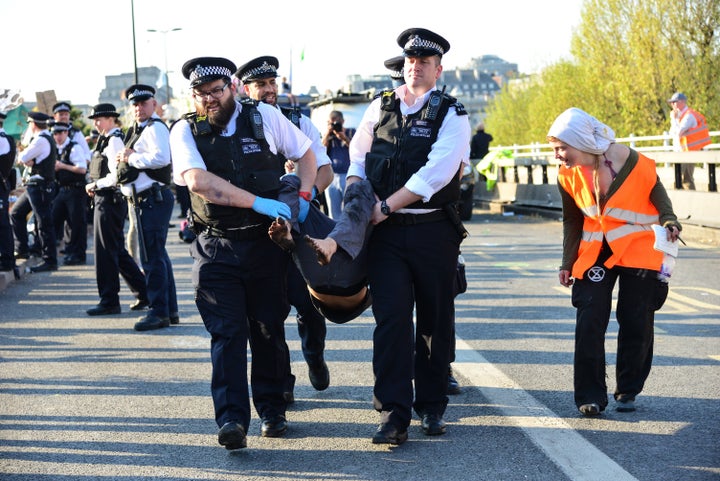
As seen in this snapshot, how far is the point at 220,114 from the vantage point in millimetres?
5445

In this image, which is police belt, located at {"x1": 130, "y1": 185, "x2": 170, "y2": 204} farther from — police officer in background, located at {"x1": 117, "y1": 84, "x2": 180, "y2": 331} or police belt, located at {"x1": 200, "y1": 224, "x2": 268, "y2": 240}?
police belt, located at {"x1": 200, "y1": 224, "x2": 268, "y2": 240}

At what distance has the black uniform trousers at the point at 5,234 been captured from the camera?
12984mm

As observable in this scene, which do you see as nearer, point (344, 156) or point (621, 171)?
point (621, 171)

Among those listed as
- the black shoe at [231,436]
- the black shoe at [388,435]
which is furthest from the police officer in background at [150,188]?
the black shoe at [388,435]

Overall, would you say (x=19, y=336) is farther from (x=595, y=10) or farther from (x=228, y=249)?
(x=595, y=10)

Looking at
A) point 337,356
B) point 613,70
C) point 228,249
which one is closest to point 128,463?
point 228,249

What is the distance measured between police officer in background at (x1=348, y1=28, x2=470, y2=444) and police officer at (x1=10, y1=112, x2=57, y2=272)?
380 inches

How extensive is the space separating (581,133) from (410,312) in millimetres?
1310

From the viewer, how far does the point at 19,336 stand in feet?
30.8

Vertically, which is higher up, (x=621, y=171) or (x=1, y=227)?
(x=621, y=171)

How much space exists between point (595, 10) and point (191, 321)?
1101 inches

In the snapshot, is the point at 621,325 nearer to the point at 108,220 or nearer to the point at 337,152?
the point at 108,220

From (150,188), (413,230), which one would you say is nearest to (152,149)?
(150,188)

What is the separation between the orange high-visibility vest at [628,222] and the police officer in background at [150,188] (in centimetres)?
424
